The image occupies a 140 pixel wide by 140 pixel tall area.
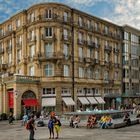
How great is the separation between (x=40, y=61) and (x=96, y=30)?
16.0 metres

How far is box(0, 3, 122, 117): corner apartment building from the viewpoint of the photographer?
56719 millimetres

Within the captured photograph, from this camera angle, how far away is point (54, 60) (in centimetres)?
5744

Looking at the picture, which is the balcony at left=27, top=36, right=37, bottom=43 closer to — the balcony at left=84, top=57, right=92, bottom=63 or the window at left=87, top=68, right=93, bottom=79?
the balcony at left=84, top=57, right=92, bottom=63

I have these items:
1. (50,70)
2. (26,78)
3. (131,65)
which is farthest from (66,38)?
(131,65)

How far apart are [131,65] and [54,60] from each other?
26448 mm

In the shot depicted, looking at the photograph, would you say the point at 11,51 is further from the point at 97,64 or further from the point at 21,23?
the point at 97,64

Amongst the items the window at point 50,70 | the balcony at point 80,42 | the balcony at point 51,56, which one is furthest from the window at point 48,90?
the balcony at point 80,42

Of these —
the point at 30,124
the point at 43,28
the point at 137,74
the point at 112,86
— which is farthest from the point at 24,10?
the point at 30,124

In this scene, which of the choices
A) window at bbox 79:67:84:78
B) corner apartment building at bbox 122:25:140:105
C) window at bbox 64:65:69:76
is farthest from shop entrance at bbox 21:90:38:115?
corner apartment building at bbox 122:25:140:105

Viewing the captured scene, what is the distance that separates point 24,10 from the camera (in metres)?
61.7

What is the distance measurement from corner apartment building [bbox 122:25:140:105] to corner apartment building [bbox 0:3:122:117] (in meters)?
6.37

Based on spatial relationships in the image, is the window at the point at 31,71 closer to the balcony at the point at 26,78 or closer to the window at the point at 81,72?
the balcony at the point at 26,78

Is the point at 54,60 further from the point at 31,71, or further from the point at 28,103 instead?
the point at 28,103

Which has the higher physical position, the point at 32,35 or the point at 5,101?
the point at 32,35
